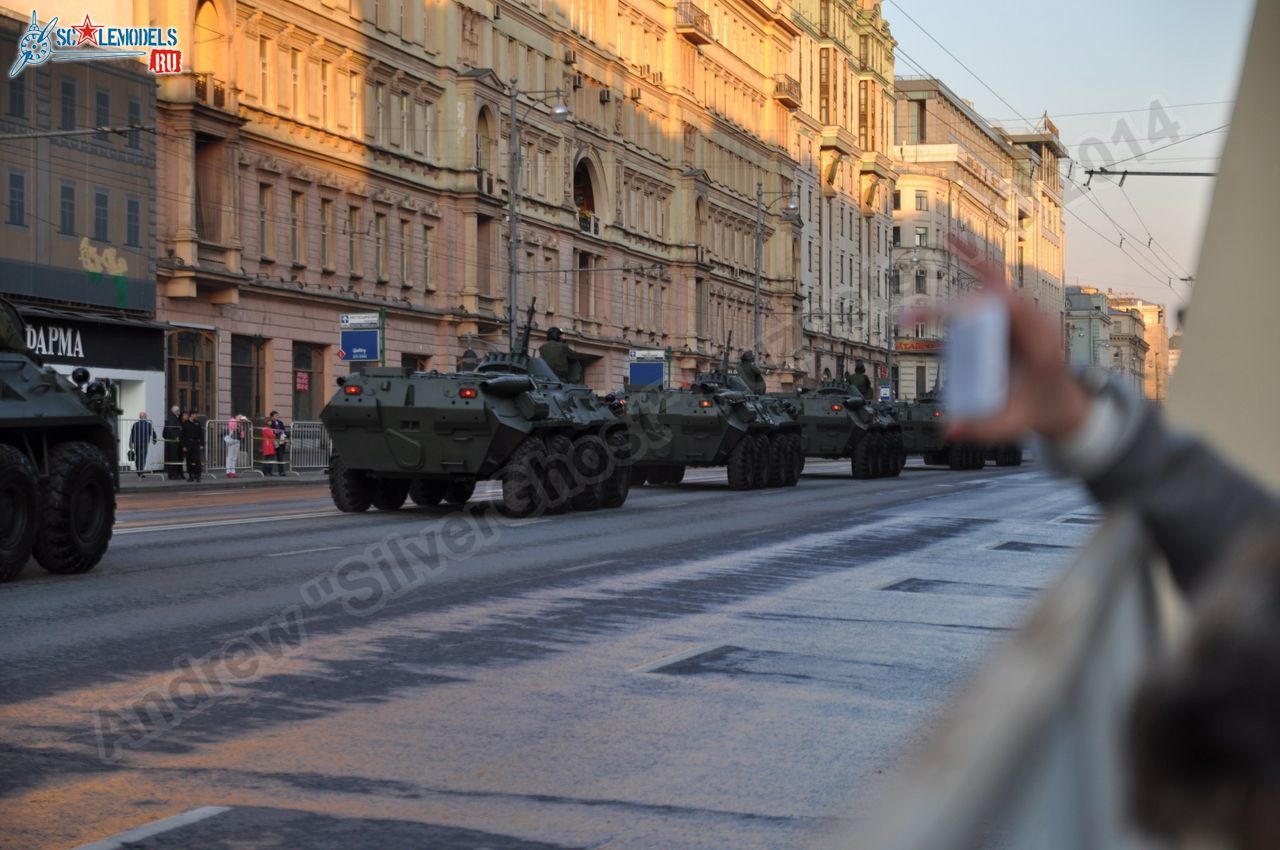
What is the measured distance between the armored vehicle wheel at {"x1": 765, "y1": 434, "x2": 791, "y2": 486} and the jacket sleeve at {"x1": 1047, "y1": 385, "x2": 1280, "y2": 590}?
3085 cm

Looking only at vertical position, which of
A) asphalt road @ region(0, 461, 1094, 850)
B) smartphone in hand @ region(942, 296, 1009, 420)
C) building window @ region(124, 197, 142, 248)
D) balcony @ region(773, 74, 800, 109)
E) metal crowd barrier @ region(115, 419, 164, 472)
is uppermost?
balcony @ region(773, 74, 800, 109)

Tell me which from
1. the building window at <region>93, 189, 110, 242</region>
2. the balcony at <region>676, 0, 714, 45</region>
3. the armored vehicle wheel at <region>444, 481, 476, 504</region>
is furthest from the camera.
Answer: the balcony at <region>676, 0, 714, 45</region>

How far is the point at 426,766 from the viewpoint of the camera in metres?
6.52

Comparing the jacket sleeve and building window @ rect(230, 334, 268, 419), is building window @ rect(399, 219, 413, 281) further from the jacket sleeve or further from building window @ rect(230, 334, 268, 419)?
the jacket sleeve

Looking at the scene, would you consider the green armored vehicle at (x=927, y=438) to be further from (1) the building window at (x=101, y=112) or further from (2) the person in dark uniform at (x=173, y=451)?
(1) the building window at (x=101, y=112)

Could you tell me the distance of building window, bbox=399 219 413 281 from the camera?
48438 mm

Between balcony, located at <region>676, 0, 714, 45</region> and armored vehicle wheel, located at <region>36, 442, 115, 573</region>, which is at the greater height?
balcony, located at <region>676, 0, 714, 45</region>

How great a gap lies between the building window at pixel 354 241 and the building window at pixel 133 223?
919 cm

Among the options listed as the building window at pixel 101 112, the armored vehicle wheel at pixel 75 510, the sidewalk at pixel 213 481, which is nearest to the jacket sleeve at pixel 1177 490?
the armored vehicle wheel at pixel 75 510

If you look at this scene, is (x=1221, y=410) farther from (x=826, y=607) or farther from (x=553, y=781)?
(x=826, y=607)

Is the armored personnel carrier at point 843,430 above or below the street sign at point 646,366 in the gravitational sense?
below

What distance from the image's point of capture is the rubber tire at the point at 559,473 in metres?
22.1

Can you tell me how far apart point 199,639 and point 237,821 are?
430 cm

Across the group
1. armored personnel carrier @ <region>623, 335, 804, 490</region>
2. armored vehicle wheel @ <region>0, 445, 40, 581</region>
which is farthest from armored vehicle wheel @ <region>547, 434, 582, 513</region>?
armored vehicle wheel @ <region>0, 445, 40, 581</region>
